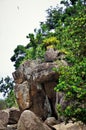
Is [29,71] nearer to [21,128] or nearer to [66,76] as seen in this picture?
[21,128]

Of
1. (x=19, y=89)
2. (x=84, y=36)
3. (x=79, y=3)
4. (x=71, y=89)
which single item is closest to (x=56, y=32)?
(x=79, y=3)

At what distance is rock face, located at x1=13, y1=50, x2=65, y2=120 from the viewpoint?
3253 centimetres

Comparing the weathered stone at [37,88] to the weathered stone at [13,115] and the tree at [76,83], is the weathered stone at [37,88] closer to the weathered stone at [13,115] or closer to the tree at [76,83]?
the weathered stone at [13,115]

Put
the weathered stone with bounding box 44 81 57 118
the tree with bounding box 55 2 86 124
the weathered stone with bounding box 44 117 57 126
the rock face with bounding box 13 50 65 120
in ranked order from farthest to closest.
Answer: the weathered stone with bounding box 44 81 57 118 < the rock face with bounding box 13 50 65 120 < the weathered stone with bounding box 44 117 57 126 < the tree with bounding box 55 2 86 124

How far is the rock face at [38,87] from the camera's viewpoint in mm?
32531

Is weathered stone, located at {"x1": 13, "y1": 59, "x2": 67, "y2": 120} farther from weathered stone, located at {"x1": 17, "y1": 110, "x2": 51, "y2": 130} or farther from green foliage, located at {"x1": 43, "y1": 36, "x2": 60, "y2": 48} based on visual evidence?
weathered stone, located at {"x1": 17, "y1": 110, "x2": 51, "y2": 130}

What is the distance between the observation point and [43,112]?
116ft

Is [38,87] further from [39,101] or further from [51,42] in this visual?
[51,42]

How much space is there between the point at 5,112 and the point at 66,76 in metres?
22.0

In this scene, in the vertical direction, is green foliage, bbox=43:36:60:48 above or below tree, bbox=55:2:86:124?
above

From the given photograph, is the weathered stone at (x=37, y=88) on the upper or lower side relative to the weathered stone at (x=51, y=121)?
upper

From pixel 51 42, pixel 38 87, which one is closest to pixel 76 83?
pixel 38 87

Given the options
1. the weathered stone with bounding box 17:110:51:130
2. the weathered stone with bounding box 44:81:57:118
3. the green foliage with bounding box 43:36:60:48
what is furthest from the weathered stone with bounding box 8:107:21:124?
the weathered stone with bounding box 17:110:51:130

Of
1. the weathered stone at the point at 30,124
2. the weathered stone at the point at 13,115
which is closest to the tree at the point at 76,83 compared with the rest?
the weathered stone at the point at 30,124
